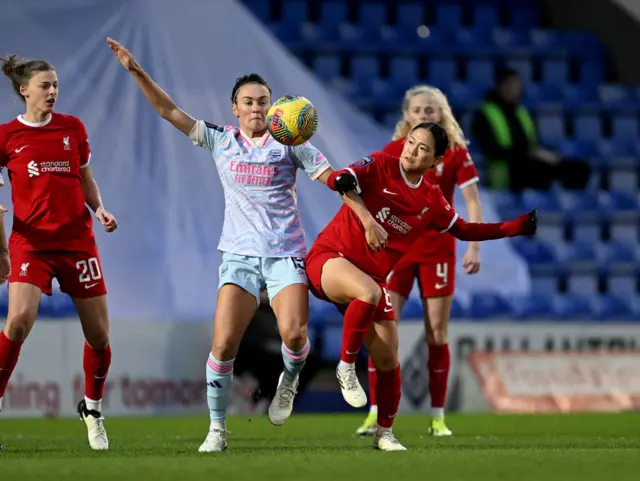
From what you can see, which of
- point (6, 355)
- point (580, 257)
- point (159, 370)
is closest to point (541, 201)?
point (580, 257)

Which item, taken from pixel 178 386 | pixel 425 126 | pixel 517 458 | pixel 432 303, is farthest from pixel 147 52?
pixel 517 458

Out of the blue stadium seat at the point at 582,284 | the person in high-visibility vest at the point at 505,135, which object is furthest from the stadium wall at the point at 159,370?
the person in high-visibility vest at the point at 505,135

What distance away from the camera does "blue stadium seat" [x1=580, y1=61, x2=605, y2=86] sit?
648 inches

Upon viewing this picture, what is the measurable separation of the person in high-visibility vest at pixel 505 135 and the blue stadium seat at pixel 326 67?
70.8 inches

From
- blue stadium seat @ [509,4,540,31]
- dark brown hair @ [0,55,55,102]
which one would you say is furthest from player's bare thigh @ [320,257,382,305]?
blue stadium seat @ [509,4,540,31]

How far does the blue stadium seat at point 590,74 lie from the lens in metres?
16.5

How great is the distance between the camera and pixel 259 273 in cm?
657

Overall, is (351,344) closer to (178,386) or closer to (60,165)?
(60,165)

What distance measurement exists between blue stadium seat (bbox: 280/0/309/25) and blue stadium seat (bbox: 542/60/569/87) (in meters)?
3.12

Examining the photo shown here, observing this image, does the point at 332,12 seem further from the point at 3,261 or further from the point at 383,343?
the point at 383,343

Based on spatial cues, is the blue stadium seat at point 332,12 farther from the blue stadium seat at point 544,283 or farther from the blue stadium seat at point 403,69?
the blue stadium seat at point 544,283

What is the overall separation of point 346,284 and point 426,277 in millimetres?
1837

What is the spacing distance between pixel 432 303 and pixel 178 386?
3.66 metres

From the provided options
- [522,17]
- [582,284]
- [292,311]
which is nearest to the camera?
[292,311]
